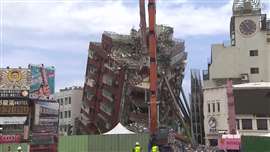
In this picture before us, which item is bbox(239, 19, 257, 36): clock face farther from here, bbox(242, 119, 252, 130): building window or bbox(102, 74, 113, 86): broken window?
bbox(102, 74, 113, 86): broken window

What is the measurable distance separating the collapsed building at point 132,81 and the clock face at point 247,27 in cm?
1478

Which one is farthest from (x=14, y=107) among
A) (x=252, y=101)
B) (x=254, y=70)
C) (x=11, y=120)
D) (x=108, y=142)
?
(x=254, y=70)

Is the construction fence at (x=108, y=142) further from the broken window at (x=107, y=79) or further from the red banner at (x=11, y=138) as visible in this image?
the broken window at (x=107, y=79)

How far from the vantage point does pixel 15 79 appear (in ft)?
261

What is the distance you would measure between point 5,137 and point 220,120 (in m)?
35.8

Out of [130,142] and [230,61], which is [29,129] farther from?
[230,61]

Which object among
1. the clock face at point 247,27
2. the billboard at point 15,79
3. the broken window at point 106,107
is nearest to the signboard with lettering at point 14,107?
the billboard at point 15,79

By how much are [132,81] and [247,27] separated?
23.6 metres

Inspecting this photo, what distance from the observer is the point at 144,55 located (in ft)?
299

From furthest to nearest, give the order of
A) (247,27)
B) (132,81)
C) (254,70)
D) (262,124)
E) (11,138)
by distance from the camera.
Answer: (132,81) < (247,27) < (254,70) < (262,124) < (11,138)

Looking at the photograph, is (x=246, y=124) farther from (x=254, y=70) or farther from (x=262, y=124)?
(x=254, y=70)

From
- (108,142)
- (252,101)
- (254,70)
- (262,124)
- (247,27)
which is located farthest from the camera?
(247,27)

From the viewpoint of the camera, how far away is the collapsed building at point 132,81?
9506 centimetres

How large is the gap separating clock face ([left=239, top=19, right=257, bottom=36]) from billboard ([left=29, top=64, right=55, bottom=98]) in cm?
3522
